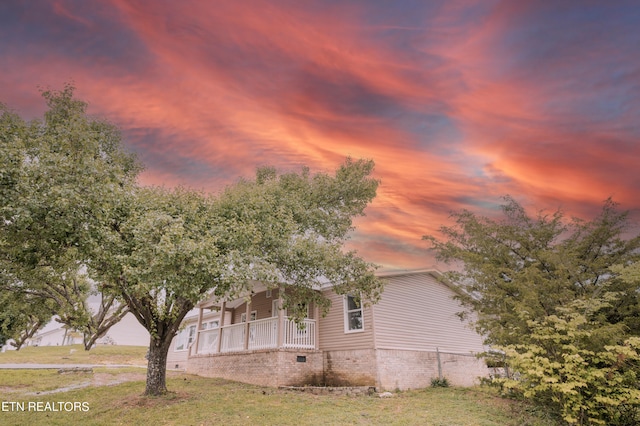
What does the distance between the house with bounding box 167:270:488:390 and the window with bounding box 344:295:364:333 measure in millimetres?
43

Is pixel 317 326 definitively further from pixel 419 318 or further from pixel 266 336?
pixel 419 318

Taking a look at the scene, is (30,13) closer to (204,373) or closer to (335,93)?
(335,93)

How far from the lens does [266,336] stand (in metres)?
17.1

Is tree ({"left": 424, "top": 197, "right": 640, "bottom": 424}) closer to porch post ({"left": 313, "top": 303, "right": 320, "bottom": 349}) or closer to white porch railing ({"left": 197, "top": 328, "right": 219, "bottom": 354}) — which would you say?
porch post ({"left": 313, "top": 303, "right": 320, "bottom": 349})

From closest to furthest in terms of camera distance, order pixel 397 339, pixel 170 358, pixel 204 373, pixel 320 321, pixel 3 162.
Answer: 1. pixel 3 162
2. pixel 397 339
3. pixel 320 321
4. pixel 204 373
5. pixel 170 358

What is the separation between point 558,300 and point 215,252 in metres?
9.32

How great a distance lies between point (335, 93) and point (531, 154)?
7.10 meters

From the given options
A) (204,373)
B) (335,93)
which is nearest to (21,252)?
(335,93)

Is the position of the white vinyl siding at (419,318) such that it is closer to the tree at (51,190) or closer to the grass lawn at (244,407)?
the grass lawn at (244,407)

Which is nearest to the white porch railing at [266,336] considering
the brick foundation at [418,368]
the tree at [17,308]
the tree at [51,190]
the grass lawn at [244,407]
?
the grass lawn at [244,407]

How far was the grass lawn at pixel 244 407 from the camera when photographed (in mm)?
9922

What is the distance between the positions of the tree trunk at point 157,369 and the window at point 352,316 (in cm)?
740

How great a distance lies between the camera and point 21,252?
10.4 m

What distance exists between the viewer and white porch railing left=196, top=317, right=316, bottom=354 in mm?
16578
